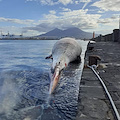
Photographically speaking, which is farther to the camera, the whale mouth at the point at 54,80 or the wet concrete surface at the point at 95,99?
the whale mouth at the point at 54,80

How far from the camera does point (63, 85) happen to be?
5.30m

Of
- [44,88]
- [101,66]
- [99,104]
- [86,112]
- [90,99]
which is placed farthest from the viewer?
[101,66]

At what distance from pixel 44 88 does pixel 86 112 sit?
282cm

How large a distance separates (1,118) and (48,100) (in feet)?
4.49

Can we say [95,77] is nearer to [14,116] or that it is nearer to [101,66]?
[101,66]

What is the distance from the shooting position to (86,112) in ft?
8.39

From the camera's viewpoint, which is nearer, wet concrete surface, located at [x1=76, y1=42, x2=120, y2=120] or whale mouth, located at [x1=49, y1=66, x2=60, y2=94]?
wet concrete surface, located at [x1=76, y1=42, x2=120, y2=120]

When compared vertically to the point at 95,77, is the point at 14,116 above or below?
below

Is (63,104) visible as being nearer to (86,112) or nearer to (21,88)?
(86,112)

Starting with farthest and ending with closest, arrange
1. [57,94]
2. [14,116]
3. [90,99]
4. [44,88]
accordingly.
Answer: [44,88] < [57,94] < [14,116] < [90,99]

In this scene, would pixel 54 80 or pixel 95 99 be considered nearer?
pixel 95 99

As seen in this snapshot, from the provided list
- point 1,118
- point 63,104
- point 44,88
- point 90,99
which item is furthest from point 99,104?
point 44,88

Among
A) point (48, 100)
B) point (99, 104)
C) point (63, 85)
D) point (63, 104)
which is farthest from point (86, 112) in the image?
point (63, 85)

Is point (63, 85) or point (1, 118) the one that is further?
point (63, 85)
